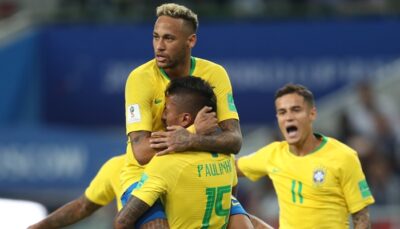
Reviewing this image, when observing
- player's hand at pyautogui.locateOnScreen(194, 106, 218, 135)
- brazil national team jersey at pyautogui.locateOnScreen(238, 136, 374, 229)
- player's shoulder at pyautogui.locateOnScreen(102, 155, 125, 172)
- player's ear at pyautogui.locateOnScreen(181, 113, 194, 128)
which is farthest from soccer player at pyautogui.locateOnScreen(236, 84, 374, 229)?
player's ear at pyautogui.locateOnScreen(181, 113, 194, 128)

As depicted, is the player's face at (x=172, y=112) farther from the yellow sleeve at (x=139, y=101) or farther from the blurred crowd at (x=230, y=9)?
the blurred crowd at (x=230, y=9)

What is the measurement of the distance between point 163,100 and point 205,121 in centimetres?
41

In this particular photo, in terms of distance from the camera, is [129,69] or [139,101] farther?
[129,69]

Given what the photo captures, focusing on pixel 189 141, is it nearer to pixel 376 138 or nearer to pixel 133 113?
pixel 133 113

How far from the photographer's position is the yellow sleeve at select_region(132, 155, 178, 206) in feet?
25.5

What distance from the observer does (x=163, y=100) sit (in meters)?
8.38

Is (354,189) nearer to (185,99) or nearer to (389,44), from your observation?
(185,99)

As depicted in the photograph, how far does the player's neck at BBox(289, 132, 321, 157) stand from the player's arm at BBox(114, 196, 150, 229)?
2152 millimetres

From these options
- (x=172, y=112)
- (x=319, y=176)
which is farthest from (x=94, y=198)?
(x=172, y=112)

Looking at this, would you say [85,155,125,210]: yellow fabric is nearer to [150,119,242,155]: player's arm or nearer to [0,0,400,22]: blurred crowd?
[150,119,242,155]: player's arm

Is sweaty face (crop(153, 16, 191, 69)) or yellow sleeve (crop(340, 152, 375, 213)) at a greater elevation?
sweaty face (crop(153, 16, 191, 69))

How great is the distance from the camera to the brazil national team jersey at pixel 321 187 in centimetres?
931

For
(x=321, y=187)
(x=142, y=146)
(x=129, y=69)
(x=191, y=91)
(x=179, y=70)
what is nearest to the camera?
(x=191, y=91)

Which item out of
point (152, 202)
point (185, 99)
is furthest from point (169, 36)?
point (152, 202)
